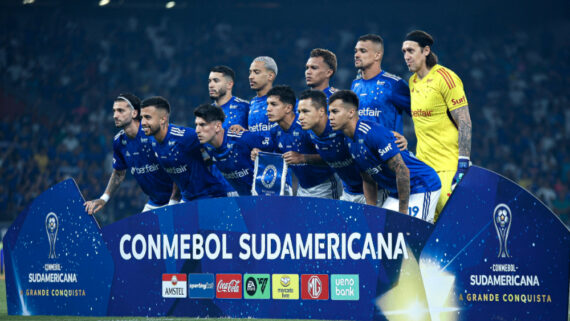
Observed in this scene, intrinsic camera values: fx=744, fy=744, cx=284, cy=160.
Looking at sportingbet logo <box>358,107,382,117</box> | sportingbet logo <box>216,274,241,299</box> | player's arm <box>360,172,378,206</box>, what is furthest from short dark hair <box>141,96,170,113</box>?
player's arm <box>360,172,378,206</box>

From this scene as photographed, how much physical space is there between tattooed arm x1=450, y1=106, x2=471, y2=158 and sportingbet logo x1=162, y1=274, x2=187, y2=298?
2532 millimetres

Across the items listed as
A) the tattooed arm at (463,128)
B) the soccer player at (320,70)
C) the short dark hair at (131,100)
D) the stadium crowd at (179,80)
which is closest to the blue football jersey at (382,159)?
the tattooed arm at (463,128)

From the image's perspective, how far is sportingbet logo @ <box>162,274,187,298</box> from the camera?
6160 millimetres

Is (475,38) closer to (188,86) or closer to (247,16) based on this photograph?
(247,16)

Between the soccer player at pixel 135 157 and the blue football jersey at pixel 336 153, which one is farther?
the soccer player at pixel 135 157

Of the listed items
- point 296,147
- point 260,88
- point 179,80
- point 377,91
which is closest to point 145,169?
point 260,88

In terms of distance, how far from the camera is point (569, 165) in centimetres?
1772

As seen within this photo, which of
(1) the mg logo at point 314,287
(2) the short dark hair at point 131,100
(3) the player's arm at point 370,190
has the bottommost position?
(1) the mg logo at point 314,287

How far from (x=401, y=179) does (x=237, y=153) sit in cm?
203

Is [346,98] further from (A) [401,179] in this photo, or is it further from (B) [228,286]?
(B) [228,286]

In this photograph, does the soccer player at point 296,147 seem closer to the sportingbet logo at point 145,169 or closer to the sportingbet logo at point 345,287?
the sportingbet logo at point 345,287

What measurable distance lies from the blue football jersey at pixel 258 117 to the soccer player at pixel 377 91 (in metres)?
1.08

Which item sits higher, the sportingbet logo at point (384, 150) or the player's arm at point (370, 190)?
the sportingbet logo at point (384, 150)

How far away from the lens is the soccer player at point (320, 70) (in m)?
7.23
